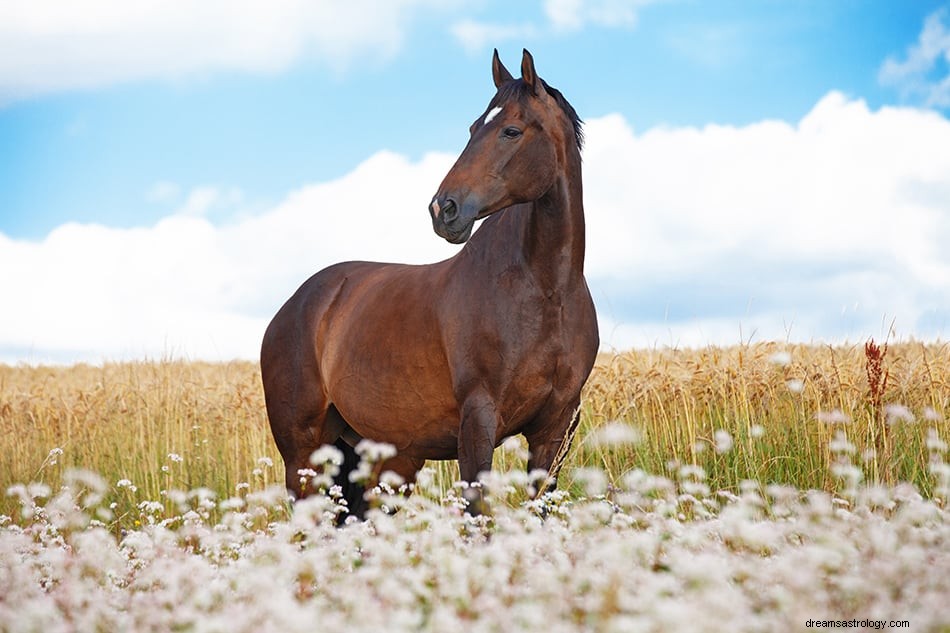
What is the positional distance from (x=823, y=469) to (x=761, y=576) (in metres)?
5.30

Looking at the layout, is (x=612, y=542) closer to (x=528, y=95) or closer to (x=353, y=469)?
(x=528, y=95)

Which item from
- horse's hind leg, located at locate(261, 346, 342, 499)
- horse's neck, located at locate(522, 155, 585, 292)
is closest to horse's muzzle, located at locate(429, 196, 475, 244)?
horse's neck, located at locate(522, 155, 585, 292)

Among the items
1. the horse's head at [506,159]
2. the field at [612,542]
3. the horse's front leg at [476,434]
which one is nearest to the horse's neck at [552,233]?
the horse's head at [506,159]

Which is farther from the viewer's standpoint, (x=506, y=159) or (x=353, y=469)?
(x=353, y=469)

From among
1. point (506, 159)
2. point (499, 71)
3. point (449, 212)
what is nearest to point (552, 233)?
point (506, 159)

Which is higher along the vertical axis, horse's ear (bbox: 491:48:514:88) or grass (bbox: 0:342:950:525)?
horse's ear (bbox: 491:48:514:88)

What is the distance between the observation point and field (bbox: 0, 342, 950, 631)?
2.72 m

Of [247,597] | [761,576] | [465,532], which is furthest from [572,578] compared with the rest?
[465,532]

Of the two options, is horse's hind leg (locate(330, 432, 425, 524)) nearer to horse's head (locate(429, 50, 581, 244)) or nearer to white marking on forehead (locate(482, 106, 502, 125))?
horse's head (locate(429, 50, 581, 244))

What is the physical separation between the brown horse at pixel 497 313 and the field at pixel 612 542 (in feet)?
1.28

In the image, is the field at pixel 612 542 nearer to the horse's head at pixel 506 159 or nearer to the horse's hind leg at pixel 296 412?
the horse's hind leg at pixel 296 412

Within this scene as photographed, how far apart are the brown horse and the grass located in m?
0.81

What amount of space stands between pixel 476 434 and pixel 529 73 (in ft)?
6.63

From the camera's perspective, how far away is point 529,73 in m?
5.31
